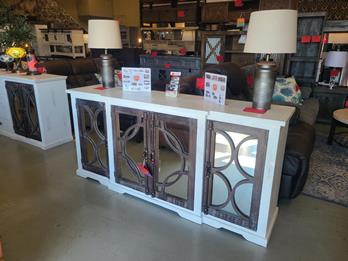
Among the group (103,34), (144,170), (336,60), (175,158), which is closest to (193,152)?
(175,158)

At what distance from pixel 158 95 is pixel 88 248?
4.18 ft

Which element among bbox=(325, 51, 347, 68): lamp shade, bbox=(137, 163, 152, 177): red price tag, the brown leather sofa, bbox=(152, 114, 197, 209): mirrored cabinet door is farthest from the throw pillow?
bbox=(137, 163, 152, 177): red price tag

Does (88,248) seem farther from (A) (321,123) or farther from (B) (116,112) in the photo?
(A) (321,123)

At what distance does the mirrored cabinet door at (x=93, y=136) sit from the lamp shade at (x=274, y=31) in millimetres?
1348

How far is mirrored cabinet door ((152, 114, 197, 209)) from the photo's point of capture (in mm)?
1853

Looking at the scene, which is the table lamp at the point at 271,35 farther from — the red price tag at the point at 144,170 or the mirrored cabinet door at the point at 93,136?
the mirrored cabinet door at the point at 93,136

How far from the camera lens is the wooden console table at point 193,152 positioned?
64.6 inches

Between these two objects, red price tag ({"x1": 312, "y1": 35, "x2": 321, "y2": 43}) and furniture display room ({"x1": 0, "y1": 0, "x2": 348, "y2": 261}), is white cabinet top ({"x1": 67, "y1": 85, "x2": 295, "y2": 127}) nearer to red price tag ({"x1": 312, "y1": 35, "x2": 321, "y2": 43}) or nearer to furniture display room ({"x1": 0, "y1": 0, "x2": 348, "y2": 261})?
furniture display room ({"x1": 0, "y1": 0, "x2": 348, "y2": 261})

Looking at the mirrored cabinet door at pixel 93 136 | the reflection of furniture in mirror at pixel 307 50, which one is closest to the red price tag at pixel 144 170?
the mirrored cabinet door at pixel 93 136

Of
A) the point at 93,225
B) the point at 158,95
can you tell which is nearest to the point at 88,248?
the point at 93,225

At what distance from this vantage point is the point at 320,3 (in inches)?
191

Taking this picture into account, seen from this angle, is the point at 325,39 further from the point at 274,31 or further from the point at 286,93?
the point at 274,31

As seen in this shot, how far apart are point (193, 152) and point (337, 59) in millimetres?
3741

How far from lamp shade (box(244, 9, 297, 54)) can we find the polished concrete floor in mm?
1314
